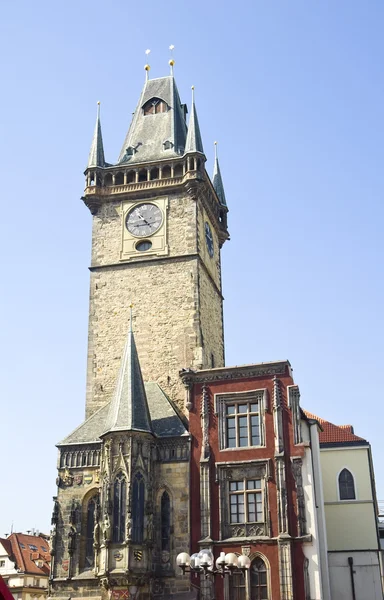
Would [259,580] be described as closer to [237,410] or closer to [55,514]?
[237,410]

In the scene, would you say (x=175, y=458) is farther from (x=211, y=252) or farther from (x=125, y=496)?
(x=211, y=252)

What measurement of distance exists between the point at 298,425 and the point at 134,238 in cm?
1379

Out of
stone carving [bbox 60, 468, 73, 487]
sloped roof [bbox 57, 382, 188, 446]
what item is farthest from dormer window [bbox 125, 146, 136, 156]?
stone carving [bbox 60, 468, 73, 487]

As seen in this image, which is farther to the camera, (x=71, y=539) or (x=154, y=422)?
(x=154, y=422)

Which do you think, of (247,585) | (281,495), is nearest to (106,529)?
(247,585)

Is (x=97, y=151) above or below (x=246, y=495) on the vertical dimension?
above

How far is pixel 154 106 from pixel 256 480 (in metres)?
23.7

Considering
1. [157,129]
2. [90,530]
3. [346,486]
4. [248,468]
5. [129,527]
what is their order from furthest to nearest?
[157,129], [346,486], [90,530], [248,468], [129,527]

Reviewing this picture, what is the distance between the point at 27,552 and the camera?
191 ft

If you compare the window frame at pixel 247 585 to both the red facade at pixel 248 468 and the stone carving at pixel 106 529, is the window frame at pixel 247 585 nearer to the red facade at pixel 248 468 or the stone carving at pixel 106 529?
the red facade at pixel 248 468

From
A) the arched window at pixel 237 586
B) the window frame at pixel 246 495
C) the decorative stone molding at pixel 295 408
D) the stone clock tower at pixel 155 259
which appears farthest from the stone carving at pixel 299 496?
the stone clock tower at pixel 155 259

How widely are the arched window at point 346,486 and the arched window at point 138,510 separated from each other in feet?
36.0

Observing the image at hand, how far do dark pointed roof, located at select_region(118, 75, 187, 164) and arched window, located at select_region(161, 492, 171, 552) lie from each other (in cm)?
1819

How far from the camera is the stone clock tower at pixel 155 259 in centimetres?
3319
